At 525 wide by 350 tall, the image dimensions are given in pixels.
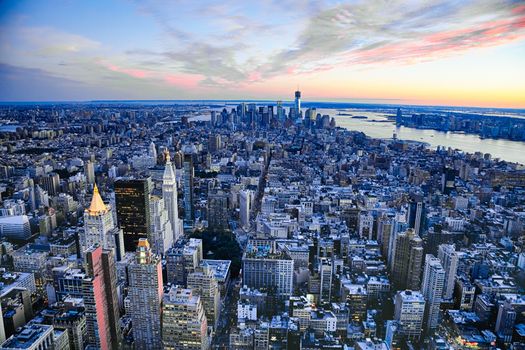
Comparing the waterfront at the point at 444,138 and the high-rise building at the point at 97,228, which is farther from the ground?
the waterfront at the point at 444,138

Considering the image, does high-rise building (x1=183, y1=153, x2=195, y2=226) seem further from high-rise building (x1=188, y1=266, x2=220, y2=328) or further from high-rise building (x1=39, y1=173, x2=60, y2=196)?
high-rise building (x1=188, y1=266, x2=220, y2=328)

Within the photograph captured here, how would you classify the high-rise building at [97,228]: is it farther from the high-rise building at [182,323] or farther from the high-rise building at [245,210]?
the high-rise building at [245,210]

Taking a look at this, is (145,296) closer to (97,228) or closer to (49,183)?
(97,228)

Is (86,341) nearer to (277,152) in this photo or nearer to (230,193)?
(230,193)

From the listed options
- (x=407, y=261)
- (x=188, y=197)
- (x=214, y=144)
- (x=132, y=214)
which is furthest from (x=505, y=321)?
(x=214, y=144)

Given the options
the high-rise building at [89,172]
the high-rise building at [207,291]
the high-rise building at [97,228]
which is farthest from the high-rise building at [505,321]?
the high-rise building at [89,172]

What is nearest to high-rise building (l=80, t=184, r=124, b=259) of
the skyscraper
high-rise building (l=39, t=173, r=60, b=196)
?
the skyscraper
